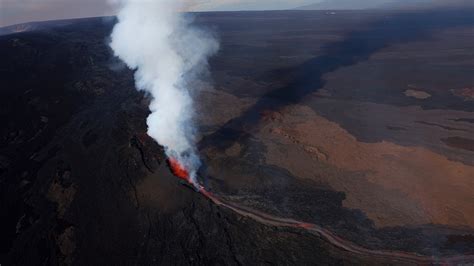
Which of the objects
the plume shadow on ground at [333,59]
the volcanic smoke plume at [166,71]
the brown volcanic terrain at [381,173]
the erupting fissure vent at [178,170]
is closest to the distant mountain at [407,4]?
the plume shadow on ground at [333,59]

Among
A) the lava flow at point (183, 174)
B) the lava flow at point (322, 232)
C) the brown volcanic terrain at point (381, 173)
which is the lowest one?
the brown volcanic terrain at point (381, 173)

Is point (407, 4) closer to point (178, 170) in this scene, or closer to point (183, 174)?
point (178, 170)

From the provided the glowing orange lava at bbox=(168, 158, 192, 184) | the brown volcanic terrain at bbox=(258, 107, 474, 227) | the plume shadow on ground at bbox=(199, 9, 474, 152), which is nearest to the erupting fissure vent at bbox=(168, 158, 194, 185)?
the glowing orange lava at bbox=(168, 158, 192, 184)

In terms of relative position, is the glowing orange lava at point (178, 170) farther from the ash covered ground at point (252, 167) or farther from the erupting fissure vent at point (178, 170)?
the ash covered ground at point (252, 167)

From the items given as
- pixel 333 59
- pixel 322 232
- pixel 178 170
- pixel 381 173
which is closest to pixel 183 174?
pixel 178 170

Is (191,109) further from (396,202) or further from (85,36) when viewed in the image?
(85,36)

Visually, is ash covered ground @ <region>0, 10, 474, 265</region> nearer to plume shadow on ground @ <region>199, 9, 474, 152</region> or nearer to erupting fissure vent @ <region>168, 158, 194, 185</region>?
plume shadow on ground @ <region>199, 9, 474, 152</region>
